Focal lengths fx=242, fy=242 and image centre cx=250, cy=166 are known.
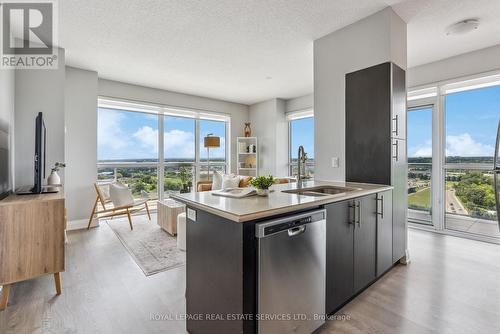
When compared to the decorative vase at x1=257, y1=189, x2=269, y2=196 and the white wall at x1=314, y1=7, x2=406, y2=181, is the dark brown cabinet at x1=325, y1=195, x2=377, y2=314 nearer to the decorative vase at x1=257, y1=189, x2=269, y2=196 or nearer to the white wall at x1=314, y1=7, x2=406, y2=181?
the decorative vase at x1=257, y1=189, x2=269, y2=196

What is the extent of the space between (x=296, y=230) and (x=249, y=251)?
0.34 m

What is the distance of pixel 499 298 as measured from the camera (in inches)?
78.7

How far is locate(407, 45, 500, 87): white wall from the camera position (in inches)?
130

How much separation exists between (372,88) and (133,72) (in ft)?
12.7

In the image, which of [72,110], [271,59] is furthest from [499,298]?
[72,110]

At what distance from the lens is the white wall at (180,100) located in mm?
4750

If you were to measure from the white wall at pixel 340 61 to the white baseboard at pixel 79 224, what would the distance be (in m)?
3.79

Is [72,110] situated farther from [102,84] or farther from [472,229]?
[472,229]

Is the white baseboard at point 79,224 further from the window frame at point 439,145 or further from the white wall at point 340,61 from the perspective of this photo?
the window frame at point 439,145

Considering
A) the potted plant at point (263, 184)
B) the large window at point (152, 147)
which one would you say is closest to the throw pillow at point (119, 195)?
the large window at point (152, 147)

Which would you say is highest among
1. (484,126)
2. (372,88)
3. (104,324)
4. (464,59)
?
(464,59)

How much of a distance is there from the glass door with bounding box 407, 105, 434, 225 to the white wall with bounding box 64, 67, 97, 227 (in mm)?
5361

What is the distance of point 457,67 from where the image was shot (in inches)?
141

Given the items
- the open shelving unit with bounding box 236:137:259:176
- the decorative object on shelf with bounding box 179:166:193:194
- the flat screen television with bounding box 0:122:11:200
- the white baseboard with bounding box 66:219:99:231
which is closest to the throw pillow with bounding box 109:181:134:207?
the white baseboard with bounding box 66:219:99:231
